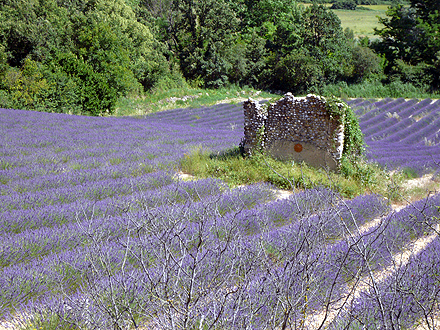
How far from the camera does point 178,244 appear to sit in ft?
13.3

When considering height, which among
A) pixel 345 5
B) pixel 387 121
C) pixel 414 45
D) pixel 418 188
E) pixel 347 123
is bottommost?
pixel 387 121

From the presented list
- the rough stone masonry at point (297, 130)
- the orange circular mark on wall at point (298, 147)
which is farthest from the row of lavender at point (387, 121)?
the orange circular mark on wall at point (298, 147)

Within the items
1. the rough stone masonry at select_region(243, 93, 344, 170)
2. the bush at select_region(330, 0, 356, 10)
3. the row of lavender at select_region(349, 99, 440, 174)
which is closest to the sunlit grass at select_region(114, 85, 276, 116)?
the row of lavender at select_region(349, 99, 440, 174)

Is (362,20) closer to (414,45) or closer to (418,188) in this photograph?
(414,45)

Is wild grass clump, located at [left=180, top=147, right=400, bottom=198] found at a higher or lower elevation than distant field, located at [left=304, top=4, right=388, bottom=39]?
lower

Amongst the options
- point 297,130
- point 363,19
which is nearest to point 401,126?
point 297,130

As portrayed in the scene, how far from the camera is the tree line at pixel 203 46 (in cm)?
2120

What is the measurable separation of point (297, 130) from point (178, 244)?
4.93 meters

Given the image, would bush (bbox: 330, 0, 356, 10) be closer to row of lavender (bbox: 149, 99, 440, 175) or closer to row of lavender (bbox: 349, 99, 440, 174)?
row of lavender (bbox: 149, 99, 440, 175)

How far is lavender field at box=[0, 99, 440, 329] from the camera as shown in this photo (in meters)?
2.16

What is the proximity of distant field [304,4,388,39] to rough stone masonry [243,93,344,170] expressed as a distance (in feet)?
141

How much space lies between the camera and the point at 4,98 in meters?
17.6

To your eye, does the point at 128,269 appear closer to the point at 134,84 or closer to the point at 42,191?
the point at 42,191

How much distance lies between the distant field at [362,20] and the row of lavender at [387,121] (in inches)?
1036
